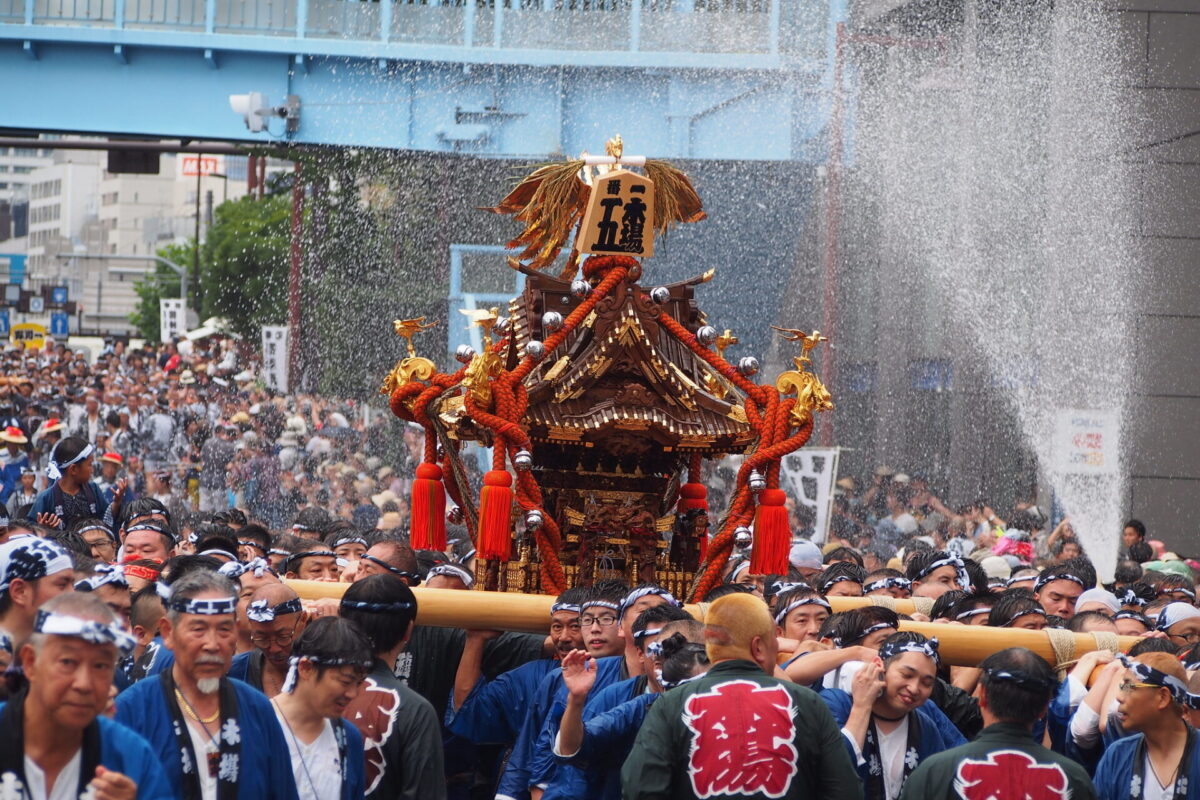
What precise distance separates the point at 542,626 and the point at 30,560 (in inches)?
89.7

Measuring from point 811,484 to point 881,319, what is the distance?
23.6ft

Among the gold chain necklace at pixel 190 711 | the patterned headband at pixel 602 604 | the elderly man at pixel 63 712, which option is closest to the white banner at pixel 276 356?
the patterned headband at pixel 602 604

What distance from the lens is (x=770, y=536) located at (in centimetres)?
756

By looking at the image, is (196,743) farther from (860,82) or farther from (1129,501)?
(860,82)

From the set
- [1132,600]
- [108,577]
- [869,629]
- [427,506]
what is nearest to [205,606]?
[108,577]

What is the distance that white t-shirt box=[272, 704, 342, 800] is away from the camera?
13.9 ft

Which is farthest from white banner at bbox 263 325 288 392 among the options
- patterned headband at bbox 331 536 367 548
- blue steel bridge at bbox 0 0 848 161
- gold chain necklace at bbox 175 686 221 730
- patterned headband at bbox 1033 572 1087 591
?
gold chain necklace at bbox 175 686 221 730

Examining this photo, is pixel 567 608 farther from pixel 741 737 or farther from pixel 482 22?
pixel 482 22

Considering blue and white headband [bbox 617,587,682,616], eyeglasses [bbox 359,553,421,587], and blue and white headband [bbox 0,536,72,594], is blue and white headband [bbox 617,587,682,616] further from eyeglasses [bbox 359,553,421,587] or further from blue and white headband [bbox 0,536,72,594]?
blue and white headband [bbox 0,536,72,594]

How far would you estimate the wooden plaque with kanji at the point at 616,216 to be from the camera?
Answer: 7.80 metres

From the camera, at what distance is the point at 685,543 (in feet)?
27.0

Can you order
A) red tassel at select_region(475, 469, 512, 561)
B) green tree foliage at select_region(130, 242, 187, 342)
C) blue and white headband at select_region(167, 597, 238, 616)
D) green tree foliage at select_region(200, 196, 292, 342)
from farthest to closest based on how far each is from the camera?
1. green tree foliage at select_region(130, 242, 187, 342)
2. green tree foliage at select_region(200, 196, 292, 342)
3. red tassel at select_region(475, 469, 512, 561)
4. blue and white headband at select_region(167, 597, 238, 616)

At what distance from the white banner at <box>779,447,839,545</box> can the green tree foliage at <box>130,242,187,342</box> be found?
33.4m

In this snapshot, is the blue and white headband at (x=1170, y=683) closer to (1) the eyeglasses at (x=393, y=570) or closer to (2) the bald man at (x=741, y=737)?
(2) the bald man at (x=741, y=737)
